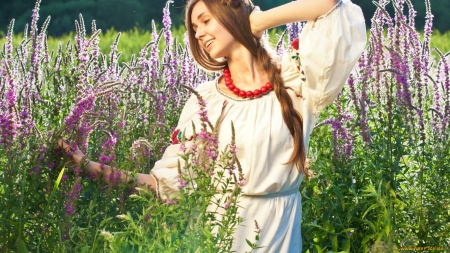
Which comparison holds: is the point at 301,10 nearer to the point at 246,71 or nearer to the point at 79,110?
the point at 246,71

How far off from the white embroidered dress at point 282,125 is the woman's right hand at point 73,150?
0.97ft

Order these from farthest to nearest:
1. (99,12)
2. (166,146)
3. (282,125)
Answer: (99,12)
(166,146)
(282,125)

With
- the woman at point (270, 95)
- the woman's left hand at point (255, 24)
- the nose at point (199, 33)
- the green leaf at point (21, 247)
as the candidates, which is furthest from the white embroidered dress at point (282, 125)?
the green leaf at point (21, 247)

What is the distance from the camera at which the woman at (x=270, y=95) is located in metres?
2.80

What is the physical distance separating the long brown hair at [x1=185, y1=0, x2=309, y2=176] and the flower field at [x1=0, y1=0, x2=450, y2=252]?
0.84ft

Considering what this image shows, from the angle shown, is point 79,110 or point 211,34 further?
point 211,34

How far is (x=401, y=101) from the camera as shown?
12.3 ft

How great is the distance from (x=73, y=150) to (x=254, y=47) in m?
0.80

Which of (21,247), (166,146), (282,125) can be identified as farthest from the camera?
(166,146)

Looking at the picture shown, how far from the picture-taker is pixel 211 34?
297 centimetres

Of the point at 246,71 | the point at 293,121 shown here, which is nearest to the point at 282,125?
the point at 293,121

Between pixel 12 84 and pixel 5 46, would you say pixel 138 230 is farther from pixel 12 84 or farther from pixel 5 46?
pixel 5 46

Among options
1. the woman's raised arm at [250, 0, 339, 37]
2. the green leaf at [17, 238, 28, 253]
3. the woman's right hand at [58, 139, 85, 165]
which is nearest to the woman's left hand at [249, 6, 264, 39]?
the woman's raised arm at [250, 0, 339, 37]

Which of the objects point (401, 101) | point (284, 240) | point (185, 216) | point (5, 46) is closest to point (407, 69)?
point (401, 101)
